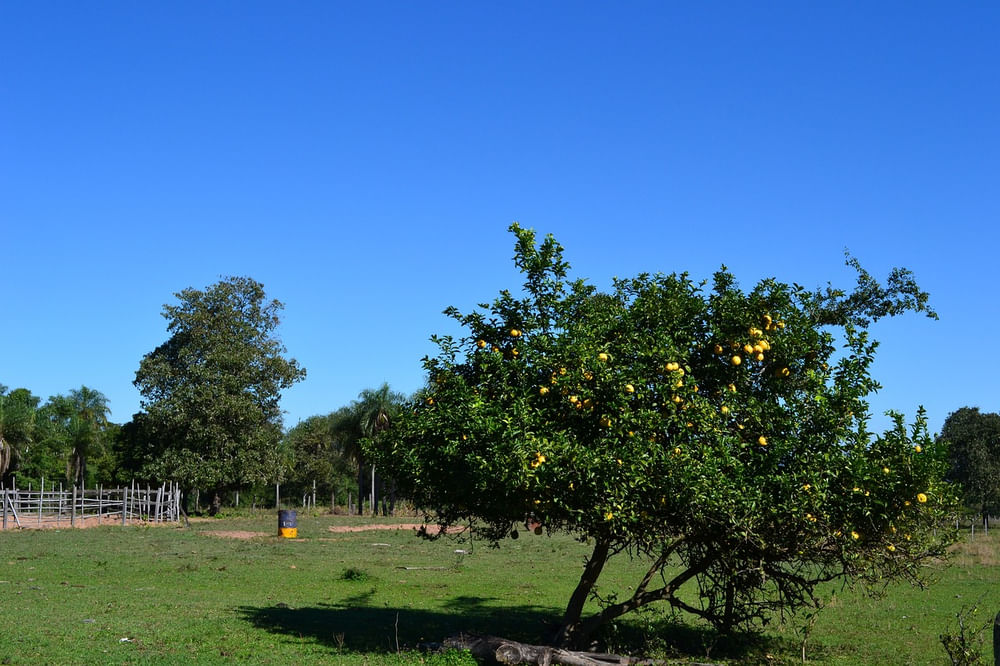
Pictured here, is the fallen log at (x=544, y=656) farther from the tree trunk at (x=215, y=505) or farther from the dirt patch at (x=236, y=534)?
the tree trunk at (x=215, y=505)

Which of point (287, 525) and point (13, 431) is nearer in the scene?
point (287, 525)

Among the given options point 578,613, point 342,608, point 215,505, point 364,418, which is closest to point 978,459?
point 364,418

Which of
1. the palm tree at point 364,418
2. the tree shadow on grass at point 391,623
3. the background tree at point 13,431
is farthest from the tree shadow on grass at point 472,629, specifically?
the background tree at point 13,431

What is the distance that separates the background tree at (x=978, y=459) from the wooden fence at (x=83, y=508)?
1733 inches

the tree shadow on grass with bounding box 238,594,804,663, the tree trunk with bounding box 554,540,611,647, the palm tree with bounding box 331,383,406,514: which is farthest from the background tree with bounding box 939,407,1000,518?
the tree trunk with bounding box 554,540,611,647

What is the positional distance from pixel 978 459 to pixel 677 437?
52045 mm

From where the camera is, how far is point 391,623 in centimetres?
1540

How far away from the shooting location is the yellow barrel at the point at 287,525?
1423 inches

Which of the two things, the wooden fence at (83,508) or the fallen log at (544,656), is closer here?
the fallen log at (544,656)

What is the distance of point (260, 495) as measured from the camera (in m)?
78.7

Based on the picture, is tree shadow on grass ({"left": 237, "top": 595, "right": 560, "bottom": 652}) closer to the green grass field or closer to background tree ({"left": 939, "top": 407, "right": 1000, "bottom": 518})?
the green grass field

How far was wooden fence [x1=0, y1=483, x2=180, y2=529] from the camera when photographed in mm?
40969

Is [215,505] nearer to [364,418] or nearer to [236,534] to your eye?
[364,418]

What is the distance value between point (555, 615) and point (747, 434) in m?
8.05
